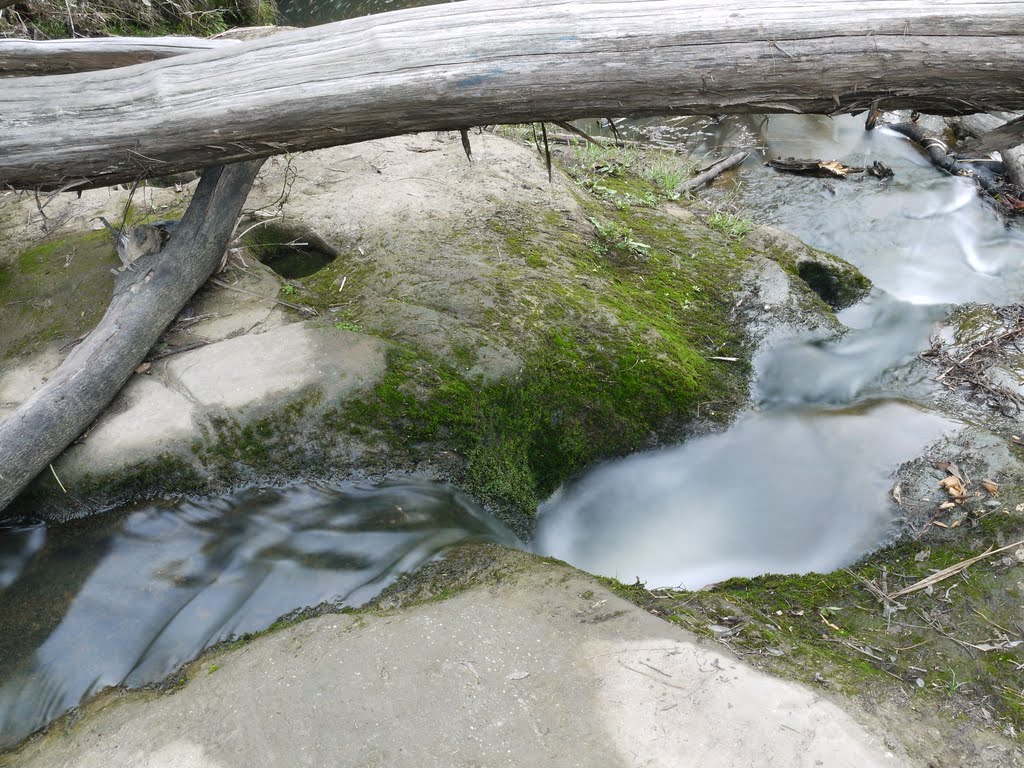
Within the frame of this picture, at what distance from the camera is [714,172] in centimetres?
778

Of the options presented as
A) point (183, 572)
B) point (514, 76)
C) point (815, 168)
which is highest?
point (514, 76)

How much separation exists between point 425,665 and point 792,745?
143 cm

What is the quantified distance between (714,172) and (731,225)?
6.26 feet

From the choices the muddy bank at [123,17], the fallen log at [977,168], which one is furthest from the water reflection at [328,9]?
the fallen log at [977,168]

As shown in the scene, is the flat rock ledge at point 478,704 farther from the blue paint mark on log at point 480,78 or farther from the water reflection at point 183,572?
the blue paint mark on log at point 480,78

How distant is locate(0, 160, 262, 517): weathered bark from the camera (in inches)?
145

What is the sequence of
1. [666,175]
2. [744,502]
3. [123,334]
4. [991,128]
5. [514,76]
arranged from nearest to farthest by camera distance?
[514,76] < [123,334] < [744,502] < [666,175] < [991,128]

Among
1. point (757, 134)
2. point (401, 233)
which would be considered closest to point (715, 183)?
point (757, 134)

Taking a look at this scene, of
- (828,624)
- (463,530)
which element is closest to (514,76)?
(463,530)

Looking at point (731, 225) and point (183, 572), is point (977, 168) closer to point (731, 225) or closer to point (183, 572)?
point (731, 225)

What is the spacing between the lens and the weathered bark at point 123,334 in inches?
145

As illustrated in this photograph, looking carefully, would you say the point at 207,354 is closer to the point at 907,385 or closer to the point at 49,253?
the point at 49,253

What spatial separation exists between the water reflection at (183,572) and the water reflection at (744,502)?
689 millimetres

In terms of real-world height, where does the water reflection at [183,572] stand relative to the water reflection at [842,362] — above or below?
above
